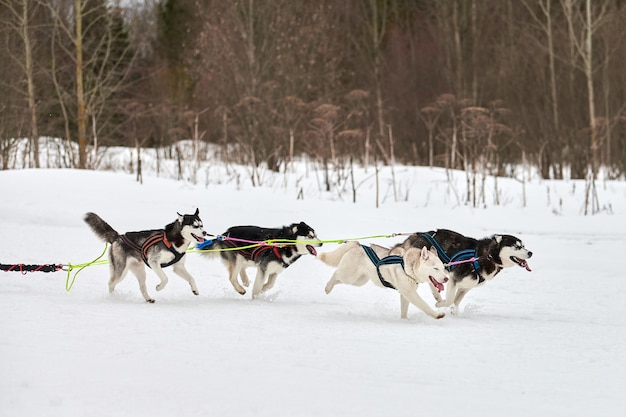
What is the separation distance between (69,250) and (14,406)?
700cm

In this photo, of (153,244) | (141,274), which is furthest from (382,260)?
(141,274)

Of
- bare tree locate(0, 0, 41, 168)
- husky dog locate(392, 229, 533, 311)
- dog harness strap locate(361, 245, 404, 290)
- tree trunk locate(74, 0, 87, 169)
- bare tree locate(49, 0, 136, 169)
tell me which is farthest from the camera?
bare tree locate(0, 0, 41, 168)

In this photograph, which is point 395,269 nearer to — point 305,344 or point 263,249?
point 305,344

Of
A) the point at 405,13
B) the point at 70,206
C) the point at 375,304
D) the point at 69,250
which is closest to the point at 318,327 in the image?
the point at 375,304

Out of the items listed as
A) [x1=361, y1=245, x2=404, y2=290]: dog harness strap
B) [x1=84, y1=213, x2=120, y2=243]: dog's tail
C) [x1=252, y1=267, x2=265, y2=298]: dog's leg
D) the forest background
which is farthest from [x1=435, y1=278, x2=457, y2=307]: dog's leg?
the forest background

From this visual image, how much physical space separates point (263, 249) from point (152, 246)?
1014 mm

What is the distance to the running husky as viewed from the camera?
6820mm

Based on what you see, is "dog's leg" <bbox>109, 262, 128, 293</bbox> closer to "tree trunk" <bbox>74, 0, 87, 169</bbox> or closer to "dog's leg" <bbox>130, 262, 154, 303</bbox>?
"dog's leg" <bbox>130, 262, 154, 303</bbox>

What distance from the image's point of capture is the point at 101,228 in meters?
7.07

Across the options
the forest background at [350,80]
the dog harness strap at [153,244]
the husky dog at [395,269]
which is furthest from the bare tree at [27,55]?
the husky dog at [395,269]

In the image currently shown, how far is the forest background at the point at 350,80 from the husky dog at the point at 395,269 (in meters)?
10.4

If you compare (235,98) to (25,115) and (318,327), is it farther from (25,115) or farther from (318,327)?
(318,327)

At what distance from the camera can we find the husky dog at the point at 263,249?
6.98m

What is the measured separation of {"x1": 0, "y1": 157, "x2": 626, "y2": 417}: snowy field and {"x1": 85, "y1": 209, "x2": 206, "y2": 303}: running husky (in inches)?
12.4
